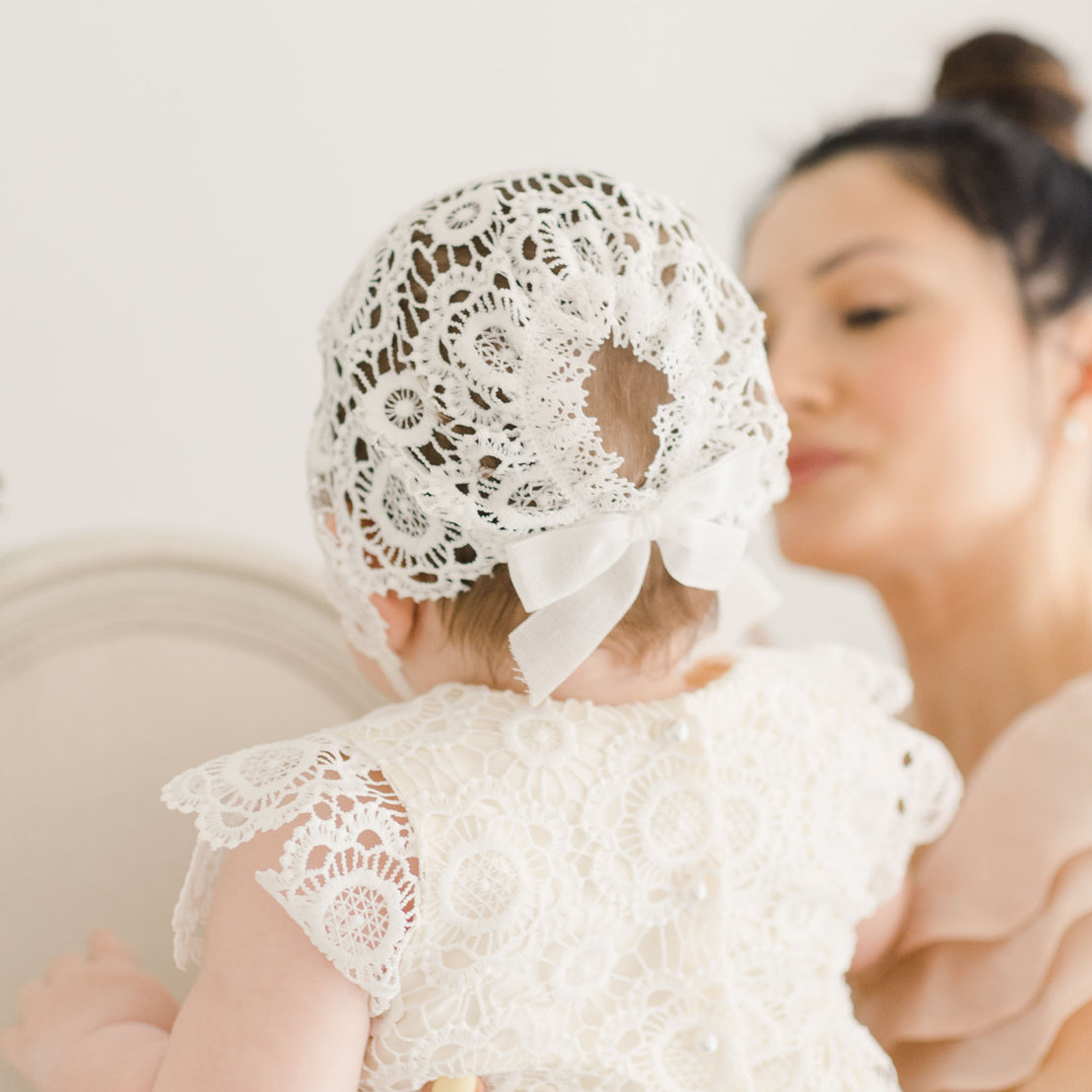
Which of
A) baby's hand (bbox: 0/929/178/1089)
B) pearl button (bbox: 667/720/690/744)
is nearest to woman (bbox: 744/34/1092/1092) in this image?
pearl button (bbox: 667/720/690/744)

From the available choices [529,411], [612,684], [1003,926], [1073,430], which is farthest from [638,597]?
[1073,430]

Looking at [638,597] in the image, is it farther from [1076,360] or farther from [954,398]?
[1076,360]

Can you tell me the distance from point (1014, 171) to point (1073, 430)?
333 millimetres

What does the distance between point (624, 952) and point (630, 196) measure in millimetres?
549

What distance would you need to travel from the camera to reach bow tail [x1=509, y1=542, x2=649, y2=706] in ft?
→ 2.43

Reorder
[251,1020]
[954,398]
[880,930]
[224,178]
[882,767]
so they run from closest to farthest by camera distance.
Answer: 1. [251,1020]
2. [882,767]
3. [880,930]
4. [954,398]
5. [224,178]

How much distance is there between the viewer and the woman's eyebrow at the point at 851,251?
4.17ft

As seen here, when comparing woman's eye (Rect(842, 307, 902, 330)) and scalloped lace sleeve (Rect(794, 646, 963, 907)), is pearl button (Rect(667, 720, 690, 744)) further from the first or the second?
woman's eye (Rect(842, 307, 902, 330))

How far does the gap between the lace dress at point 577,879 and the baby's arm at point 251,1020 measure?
0.03m

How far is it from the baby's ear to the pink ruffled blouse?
2.02ft

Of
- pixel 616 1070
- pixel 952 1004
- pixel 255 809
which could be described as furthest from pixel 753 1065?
pixel 255 809

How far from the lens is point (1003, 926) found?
100 cm

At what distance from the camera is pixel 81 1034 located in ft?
2.62

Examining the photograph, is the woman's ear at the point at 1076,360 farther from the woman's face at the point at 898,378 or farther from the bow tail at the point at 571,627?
the bow tail at the point at 571,627
